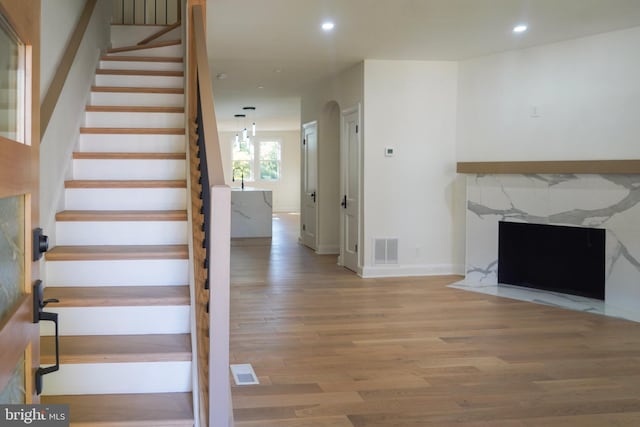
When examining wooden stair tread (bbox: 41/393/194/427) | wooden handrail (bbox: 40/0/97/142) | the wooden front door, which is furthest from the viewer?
wooden handrail (bbox: 40/0/97/142)

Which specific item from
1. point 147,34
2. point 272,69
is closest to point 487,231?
point 272,69

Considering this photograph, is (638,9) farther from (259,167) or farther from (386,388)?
(259,167)

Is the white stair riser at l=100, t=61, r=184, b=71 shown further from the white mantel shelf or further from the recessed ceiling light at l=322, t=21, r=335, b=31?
the white mantel shelf

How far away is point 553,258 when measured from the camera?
5.93 metres

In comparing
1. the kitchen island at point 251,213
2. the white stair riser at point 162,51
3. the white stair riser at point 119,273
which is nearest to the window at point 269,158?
the kitchen island at point 251,213

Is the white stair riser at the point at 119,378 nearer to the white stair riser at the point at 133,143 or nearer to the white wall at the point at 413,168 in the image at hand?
the white stair riser at the point at 133,143

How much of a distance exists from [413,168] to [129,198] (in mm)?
3997

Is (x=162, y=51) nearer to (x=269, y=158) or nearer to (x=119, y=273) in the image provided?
(x=119, y=273)

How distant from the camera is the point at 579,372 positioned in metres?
3.47

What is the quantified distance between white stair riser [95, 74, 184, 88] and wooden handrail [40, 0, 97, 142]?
54cm

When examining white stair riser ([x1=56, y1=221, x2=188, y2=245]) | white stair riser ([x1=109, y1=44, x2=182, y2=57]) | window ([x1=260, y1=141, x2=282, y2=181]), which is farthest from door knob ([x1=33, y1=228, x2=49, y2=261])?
window ([x1=260, y1=141, x2=282, y2=181])

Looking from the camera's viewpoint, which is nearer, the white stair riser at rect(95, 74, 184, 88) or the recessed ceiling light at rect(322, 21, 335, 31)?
the white stair riser at rect(95, 74, 184, 88)

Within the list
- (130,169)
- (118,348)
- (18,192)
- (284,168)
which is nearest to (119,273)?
(118,348)

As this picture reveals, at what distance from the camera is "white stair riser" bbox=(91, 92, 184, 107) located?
4496mm
